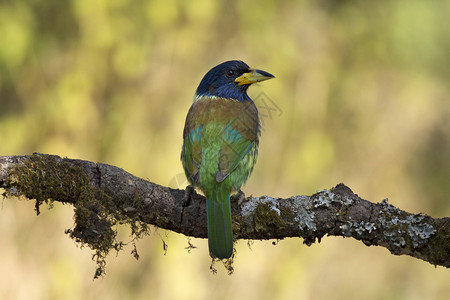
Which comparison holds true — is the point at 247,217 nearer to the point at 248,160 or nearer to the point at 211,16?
the point at 248,160

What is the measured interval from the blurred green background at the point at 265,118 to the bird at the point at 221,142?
3.51ft

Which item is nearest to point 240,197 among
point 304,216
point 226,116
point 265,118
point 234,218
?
point 234,218

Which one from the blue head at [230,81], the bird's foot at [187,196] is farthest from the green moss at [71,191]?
the blue head at [230,81]

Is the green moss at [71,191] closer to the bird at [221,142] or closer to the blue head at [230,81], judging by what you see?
the bird at [221,142]

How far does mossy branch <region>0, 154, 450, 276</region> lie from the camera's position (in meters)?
2.87

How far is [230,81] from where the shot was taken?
4.56m

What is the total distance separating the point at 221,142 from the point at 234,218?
27.9 inches

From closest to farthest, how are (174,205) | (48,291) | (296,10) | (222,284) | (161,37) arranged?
(174,205) < (48,291) < (222,284) < (161,37) < (296,10)

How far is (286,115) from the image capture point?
686 centimetres

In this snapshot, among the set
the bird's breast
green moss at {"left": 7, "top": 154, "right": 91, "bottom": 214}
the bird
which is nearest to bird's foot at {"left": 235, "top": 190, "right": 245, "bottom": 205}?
the bird

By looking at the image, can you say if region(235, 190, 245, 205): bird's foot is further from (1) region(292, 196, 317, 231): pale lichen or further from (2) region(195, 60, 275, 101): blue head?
(2) region(195, 60, 275, 101): blue head

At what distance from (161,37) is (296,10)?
1723mm

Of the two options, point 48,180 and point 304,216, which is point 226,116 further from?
point 48,180

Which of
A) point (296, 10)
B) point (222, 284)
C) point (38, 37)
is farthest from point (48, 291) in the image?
point (296, 10)
